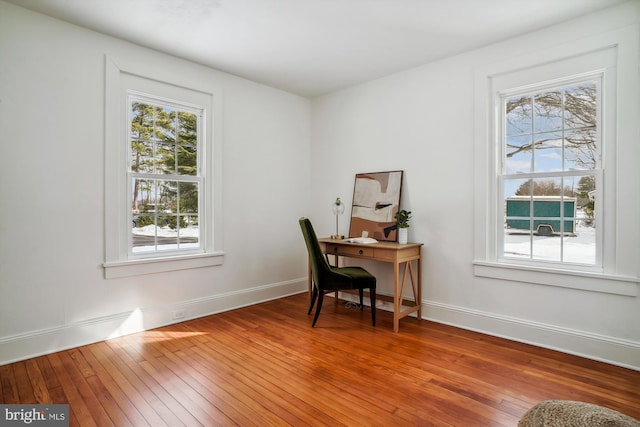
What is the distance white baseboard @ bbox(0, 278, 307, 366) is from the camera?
9.05 feet

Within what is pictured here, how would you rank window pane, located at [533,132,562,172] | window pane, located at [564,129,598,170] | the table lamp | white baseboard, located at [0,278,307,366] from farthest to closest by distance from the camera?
the table lamp < window pane, located at [533,132,562,172] < window pane, located at [564,129,598,170] < white baseboard, located at [0,278,307,366]

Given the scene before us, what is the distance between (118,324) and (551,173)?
4.13 metres

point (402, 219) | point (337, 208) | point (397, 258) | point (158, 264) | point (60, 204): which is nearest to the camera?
point (60, 204)

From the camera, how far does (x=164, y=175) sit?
3639mm

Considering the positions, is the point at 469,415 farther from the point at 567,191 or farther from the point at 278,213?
the point at 278,213

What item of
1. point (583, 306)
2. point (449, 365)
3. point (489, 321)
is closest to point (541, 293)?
point (583, 306)

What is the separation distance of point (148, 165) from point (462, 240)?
3.24 m

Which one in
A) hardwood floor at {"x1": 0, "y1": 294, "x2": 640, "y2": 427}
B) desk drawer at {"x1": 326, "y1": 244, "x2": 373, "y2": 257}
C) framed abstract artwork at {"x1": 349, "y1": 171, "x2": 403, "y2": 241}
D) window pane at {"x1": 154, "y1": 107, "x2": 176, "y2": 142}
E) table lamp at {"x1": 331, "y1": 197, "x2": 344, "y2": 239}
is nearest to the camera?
hardwood floor at {"x1": 0, "y1": 294, "x2": 640, "y2": 427}

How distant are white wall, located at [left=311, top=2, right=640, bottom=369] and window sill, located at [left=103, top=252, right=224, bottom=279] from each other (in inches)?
65.7

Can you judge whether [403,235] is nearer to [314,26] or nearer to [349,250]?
[349,250]

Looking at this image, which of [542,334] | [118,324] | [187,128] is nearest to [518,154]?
[542,334]

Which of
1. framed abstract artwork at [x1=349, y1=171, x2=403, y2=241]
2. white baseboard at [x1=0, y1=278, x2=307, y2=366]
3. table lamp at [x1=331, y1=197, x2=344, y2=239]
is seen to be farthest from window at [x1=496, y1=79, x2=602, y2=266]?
white baseboard at [x1=0, y1=278, x2=307, y2=366]

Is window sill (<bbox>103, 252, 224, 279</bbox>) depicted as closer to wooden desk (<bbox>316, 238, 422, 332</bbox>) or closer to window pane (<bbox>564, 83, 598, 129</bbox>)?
wooden desk (<bbox>316, 238, 422, 332</bbox>)

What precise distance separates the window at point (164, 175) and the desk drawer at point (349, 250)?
1.50 metres
